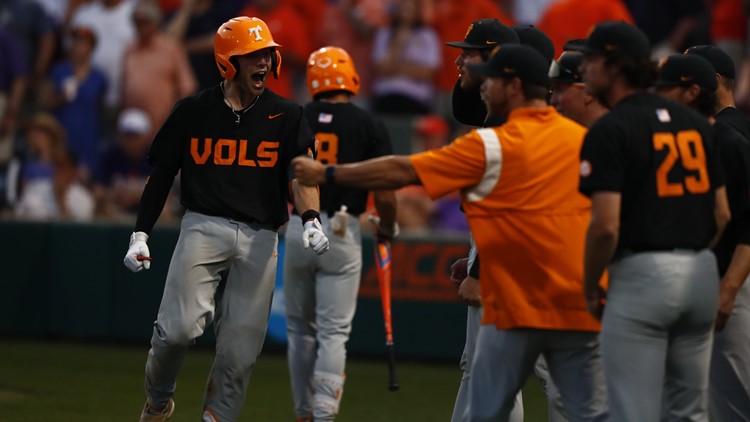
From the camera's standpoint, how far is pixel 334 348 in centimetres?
857

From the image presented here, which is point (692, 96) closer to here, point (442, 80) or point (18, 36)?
point (442, 80)

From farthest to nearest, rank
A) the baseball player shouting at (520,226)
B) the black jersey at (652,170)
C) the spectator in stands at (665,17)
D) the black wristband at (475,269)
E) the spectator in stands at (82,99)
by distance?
1. the spectator in stands at (82,99)
2. the spectator in stands at (665,17)
3. the black wristband at (475,269)
4. the baseball player shouting at (520,226)
5. the black jersey at (652,170)

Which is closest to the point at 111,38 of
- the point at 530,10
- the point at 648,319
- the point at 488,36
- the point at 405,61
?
the point at 405,61

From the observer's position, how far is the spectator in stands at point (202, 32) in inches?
601

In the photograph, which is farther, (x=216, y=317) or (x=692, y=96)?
(x=216, y=317)

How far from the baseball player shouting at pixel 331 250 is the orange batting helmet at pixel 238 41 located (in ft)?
5.02

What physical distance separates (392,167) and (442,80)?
9047mm

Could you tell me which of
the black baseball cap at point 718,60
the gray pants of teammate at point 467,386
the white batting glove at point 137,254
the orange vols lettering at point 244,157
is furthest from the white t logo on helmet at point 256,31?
the black baseball cap at point 718,60

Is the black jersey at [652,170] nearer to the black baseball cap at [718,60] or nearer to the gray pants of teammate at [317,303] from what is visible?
the black baseball cap at [718,60]

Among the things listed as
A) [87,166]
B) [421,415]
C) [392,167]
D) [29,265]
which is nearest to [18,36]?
[87,166]

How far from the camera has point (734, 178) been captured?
238 inches

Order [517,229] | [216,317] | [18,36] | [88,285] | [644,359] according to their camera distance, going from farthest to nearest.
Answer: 1. [18,36]
2. [88,285]
3. [216,317]
4. [517,229]
5. [644,359]

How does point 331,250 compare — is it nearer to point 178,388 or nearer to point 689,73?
point 178,388

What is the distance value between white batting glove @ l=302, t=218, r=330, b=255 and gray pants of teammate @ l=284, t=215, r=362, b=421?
1.52m
